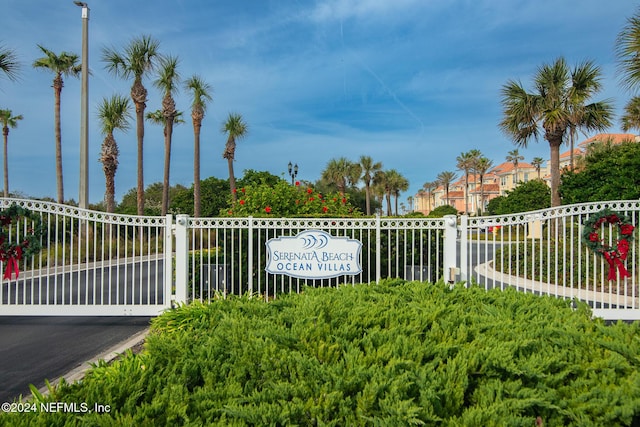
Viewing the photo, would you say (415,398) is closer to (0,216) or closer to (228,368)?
(228,368)

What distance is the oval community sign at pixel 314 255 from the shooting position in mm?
7766

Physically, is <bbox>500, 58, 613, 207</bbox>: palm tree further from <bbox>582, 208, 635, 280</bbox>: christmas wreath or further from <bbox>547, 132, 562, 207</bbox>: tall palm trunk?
<bbox>582, 208, 635, 280</bbox>: christmas wreath

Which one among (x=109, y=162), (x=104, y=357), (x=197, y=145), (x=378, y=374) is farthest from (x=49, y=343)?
(x=197, y=145)

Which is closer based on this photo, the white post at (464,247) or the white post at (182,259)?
the white post at (464,247)

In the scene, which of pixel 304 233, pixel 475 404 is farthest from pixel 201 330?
pixel 304 233

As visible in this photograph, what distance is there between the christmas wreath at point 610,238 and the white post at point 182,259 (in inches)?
277

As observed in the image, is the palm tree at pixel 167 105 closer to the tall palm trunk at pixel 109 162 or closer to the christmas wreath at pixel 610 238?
the tall palm trunk at pixel 109 162

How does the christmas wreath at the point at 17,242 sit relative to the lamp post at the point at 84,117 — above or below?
below

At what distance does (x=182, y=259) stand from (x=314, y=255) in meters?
2.28

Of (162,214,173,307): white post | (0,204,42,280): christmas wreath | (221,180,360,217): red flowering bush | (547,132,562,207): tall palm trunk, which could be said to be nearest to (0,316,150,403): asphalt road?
(162,214,173,307): white post

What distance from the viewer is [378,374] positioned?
238cm

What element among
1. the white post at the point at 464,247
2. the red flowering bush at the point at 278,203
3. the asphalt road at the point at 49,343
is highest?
the red flowering bush at the point at 278,203

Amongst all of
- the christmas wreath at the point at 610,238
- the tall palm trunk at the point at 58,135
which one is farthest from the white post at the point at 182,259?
the tall palm trunk at the point at 58,135

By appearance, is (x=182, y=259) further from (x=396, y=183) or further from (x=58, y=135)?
(x=396, y=183)
